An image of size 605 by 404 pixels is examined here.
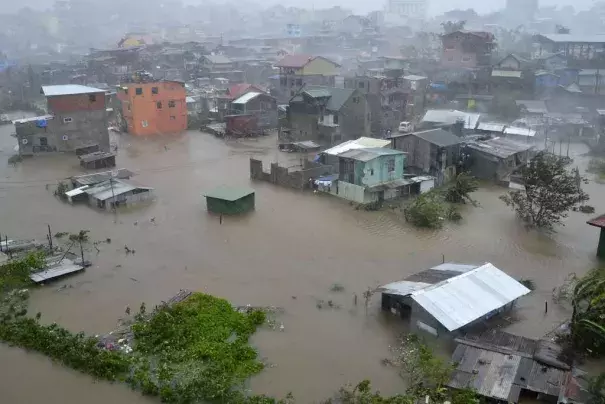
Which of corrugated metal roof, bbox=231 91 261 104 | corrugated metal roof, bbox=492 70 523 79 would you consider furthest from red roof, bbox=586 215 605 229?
corrugated metal roof, bbox=492 70 523 79

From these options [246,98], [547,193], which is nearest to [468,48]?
[246,98]

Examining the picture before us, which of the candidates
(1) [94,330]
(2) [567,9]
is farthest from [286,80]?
(2) [567,9]

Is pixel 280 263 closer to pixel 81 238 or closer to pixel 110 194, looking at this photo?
pixel 81 238

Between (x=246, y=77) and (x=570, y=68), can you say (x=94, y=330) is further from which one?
(x=246, y=77)

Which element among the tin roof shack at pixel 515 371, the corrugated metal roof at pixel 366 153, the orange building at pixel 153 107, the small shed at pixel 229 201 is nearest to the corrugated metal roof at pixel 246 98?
the orange building at pixel 153 107

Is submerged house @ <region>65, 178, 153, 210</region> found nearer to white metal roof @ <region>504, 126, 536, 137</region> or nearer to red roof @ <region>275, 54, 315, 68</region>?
white metal roof @ <region>504, 126, 536, 137</region>

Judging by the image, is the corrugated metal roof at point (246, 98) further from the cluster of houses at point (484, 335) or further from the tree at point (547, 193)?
the cluster of houses at point (484, 335)
